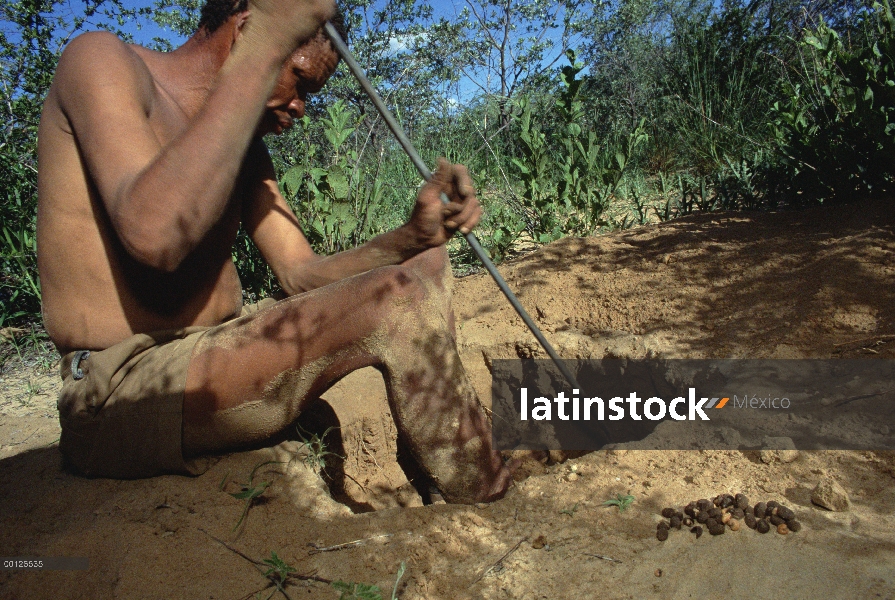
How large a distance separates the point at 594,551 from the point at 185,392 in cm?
109

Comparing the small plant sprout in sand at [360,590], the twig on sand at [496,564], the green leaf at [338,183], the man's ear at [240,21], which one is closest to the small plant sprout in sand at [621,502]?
the twig on sand at [496,564]

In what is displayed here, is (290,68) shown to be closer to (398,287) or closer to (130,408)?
(398,287)

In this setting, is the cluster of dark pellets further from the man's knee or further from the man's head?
the man's head

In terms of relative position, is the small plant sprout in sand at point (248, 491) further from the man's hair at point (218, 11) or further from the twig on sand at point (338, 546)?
the man's hair at point (218, 11)

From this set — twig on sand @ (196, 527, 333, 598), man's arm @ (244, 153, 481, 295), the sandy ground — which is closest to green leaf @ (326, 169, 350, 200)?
man's arm @ (244, 153, 481, 295)

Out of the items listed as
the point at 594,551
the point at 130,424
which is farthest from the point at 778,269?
the point at 130,424

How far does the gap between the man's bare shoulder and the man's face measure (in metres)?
0.36

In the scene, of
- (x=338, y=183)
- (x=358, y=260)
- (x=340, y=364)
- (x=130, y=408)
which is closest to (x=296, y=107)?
(x=358, y=260)

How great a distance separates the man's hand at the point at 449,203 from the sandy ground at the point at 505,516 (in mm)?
817

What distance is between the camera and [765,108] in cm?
590

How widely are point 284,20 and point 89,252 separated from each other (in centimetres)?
78

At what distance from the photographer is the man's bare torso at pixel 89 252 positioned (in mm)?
1541

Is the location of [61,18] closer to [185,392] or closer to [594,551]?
[185,392]

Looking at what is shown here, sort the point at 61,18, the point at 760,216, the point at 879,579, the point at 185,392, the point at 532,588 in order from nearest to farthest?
the point at 879,579 < the point at 532,588 < the point at 185,392 < the point at 760,216 < the point at 61,18
